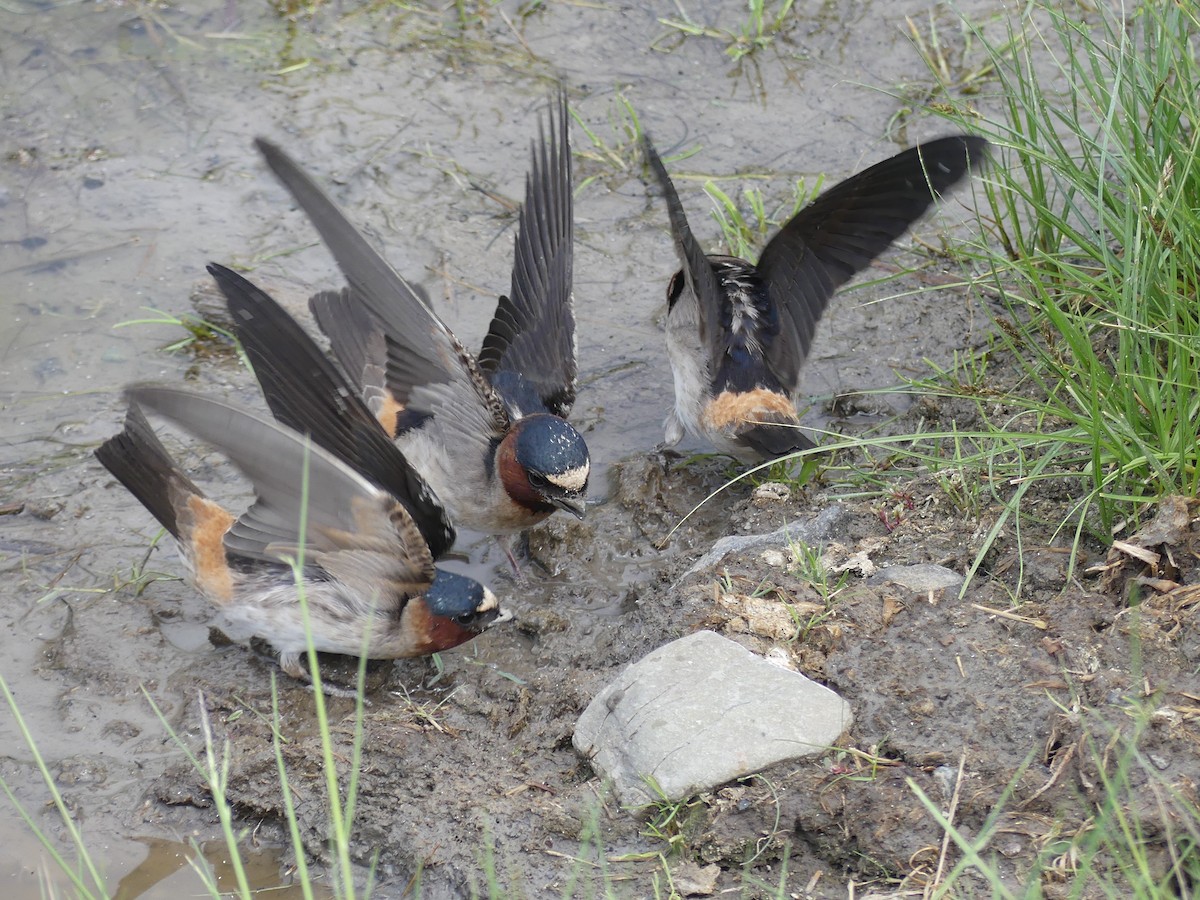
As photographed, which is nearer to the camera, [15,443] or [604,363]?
[15,443]

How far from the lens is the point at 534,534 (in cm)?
532

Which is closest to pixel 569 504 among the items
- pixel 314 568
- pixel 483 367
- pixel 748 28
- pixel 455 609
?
pixel 455 609

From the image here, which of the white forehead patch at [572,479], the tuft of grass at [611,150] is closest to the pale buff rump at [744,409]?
the white forehead patch at [572,479]

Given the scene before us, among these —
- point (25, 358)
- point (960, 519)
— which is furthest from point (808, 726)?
point (25, 358)

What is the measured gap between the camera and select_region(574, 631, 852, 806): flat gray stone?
356cm

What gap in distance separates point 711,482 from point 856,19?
3325mm

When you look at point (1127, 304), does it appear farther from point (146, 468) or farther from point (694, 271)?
point (146, 468)

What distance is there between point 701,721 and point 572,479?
141cm

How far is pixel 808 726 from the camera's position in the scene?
361cm

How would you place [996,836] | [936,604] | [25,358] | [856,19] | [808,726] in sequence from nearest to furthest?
[996,836] < [808,726] < [936,604] < [25,358] < [856,19]

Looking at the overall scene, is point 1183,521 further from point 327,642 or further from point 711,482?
point 327,642

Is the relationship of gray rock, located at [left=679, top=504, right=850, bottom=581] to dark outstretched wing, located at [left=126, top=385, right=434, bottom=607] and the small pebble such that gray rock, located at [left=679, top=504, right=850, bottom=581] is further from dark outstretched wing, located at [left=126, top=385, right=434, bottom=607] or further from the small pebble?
dark outstretched wing, located at [left=126, top=385, right=434, bottom=607]

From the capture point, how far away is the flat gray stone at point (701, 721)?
11.7 feet

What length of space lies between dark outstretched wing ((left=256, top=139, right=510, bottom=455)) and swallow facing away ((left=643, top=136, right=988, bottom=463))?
85 cm
